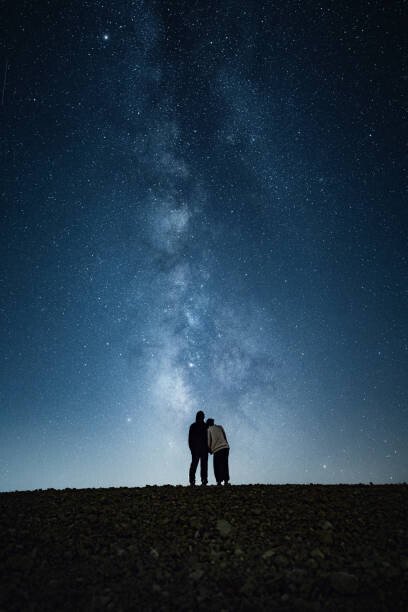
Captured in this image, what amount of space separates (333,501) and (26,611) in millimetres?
7058

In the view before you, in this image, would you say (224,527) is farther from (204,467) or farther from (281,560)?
(204,467)

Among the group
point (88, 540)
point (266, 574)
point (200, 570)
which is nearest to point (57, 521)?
point (88, 540)

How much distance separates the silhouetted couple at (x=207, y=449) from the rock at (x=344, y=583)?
21.8 feet

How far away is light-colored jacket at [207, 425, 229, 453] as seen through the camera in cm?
1364

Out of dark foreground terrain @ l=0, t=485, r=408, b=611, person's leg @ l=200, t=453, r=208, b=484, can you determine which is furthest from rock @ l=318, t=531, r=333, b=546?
person's leg @ l=200, t=453, r=208, b=484

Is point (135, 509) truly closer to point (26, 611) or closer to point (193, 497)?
point (193, 497)

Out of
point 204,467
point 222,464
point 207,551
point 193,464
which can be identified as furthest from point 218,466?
point 207,551

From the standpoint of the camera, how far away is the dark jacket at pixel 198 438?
1364cm

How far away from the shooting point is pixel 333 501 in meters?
10.5

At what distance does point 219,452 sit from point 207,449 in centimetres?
39

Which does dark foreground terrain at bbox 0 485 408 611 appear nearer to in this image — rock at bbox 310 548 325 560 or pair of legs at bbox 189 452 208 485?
rock at bbox 310 548 325 560

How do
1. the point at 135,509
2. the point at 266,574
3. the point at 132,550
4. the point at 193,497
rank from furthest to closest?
the point at 193,497 → the point at 135,509 → the point at 132,550 → the point at 266,574

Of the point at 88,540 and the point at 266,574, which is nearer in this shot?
the point at 266,574

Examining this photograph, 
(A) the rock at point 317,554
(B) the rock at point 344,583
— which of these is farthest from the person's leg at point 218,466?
(B) the rock at point 344,583
